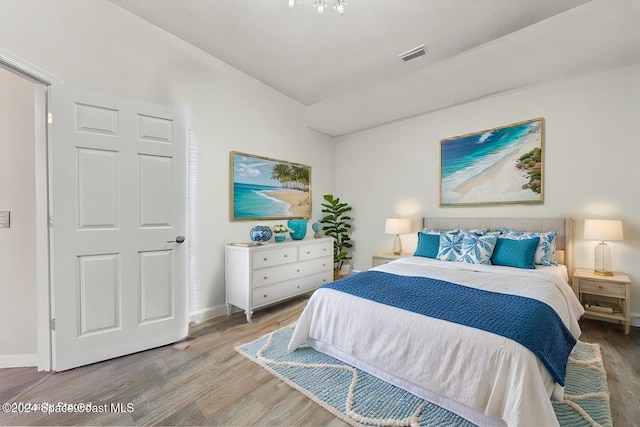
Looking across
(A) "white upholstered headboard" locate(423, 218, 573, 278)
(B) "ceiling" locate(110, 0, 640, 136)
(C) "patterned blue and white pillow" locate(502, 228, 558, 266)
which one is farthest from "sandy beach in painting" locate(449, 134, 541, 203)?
(B) "ceiling" locate(110, 0, 640, 136)

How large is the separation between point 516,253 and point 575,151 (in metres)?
1.39

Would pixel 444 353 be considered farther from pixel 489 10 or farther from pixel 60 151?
pixel 60 151

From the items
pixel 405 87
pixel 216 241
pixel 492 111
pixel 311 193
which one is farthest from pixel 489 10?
pixel 216 241

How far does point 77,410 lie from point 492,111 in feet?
15.7

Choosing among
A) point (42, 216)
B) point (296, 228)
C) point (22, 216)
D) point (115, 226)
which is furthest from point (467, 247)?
point (22, 216)

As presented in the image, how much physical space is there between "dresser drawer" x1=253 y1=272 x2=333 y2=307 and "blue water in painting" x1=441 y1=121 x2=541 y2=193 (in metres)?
2.22

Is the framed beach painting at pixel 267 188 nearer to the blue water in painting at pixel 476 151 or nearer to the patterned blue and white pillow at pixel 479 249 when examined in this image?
the blue water in painting at pixel 476 151

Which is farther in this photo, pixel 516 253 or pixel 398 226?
pixel 398 226

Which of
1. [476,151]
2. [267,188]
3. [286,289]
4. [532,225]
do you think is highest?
[476,151]

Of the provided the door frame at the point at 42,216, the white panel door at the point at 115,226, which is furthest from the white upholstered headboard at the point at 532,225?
the door frame at the point at 42,216

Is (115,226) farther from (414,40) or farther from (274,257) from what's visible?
(414,40)

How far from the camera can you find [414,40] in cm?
260

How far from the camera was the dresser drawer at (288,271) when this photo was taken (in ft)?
9.62

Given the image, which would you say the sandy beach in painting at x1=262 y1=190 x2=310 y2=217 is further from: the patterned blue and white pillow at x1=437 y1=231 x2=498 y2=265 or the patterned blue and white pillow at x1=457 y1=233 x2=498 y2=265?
the patterned blue and white pillow at x1=457 y1=233 x2=498 y2=265
